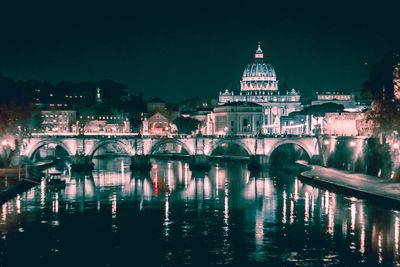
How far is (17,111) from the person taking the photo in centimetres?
7219

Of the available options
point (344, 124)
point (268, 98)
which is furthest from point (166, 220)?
point (268, 98)

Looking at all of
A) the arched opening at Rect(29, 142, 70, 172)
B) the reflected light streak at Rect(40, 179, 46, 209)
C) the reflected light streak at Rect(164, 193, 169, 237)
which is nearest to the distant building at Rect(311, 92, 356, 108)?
the arched opening at Rect(29, 142, 70, 172)

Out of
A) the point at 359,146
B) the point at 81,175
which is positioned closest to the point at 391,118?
the point at 359,146

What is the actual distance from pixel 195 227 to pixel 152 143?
42.9 meters

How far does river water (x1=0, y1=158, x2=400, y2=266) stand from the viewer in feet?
113

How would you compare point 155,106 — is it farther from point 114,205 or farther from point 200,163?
point 114,205

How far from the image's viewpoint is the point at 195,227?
4191 cm

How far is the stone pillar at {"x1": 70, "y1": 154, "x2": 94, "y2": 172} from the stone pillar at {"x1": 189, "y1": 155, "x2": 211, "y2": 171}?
32.5 feet

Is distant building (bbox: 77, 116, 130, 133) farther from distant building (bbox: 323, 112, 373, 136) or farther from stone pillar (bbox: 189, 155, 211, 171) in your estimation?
distant building (bbox: 323, 112, 373, 136)

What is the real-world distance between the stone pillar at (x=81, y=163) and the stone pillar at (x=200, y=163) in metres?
9.91

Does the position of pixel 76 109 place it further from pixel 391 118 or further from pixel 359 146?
pixel 391 118

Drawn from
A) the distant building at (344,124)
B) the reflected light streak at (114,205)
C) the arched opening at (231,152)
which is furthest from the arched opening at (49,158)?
the distant building at (344,124)

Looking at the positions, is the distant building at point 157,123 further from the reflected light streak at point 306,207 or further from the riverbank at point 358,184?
the reflected light streak at point 306,207

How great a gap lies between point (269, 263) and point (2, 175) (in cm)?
3373
